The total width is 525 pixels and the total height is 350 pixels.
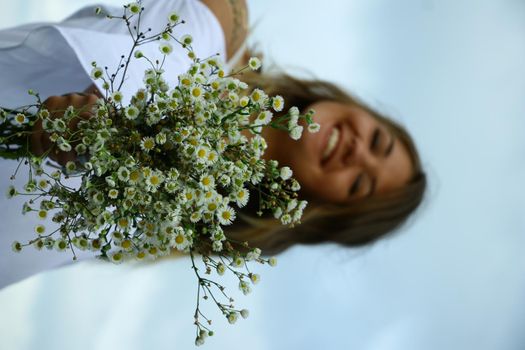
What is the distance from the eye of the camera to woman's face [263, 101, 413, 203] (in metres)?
1.26

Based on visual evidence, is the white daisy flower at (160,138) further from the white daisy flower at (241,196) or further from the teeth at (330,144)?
the teeth at (330,144)

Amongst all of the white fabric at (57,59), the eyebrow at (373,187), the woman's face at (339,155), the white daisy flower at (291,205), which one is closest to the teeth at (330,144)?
the woman's face at (339,155)

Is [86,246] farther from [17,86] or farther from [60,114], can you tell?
[17,86]

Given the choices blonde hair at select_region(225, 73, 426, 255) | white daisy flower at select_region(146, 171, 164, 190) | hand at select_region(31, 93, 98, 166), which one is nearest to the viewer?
white daisy flower at select_region(146, 171, 164, 190)

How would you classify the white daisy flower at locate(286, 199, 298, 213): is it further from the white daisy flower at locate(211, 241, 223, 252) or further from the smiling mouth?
the smiling mouth

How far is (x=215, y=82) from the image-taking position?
618 millimetres

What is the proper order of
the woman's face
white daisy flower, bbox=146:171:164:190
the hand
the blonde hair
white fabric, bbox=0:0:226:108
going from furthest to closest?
1. the blonde hair
2. the woman's face
3. white fabric, bbox=0:0:226:108
4. the hand
5. white daisy flower, bbox=146:171:164:190

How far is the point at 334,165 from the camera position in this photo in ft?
4.18

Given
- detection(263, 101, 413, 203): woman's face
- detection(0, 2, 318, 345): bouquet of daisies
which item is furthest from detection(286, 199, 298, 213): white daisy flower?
detection(263, 101, 413, 203): woman's face

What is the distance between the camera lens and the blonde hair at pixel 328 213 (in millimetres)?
1383

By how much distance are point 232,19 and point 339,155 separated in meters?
0.49

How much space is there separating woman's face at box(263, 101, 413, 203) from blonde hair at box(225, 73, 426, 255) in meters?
0.06

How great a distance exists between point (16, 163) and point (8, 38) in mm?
267

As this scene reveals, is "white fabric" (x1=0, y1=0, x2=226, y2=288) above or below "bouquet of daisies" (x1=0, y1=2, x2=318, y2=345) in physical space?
below
